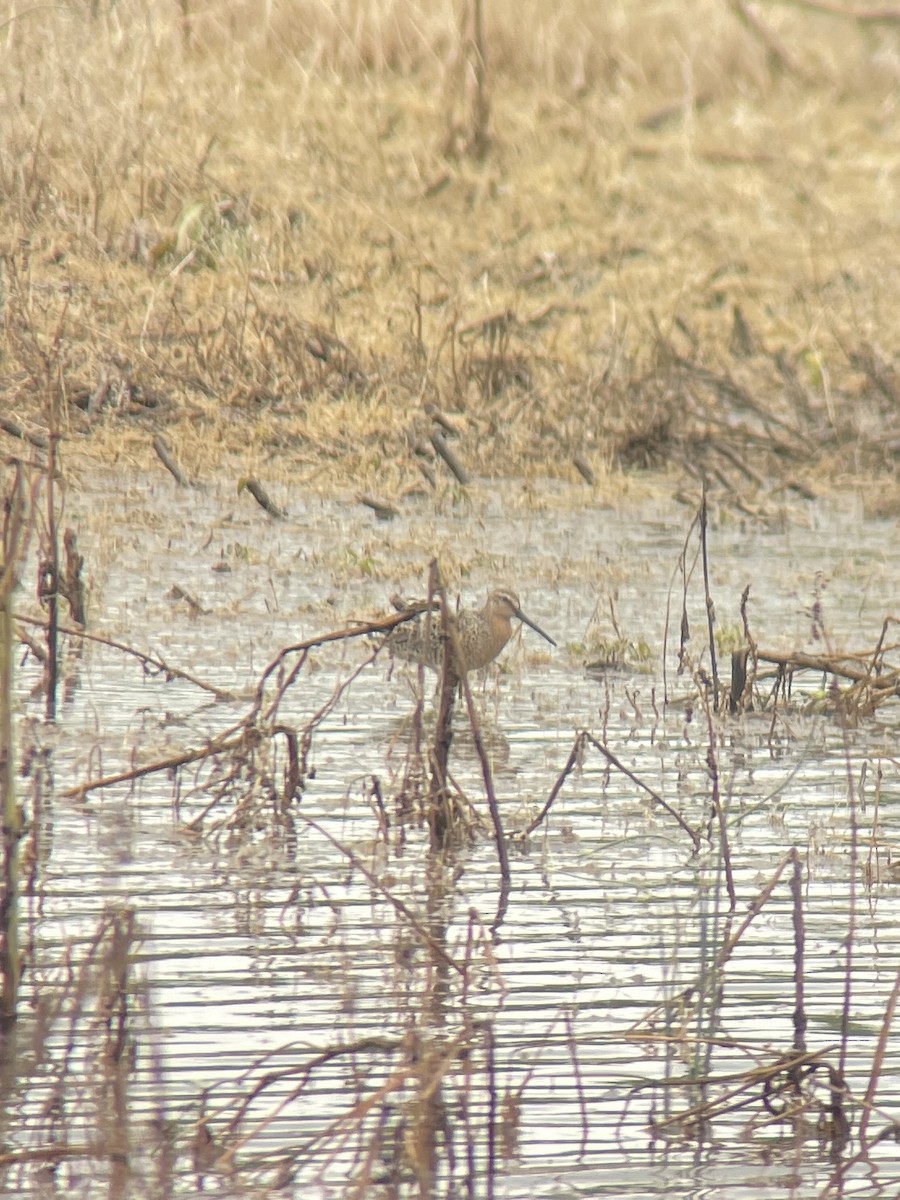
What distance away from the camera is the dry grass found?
43.1 ft

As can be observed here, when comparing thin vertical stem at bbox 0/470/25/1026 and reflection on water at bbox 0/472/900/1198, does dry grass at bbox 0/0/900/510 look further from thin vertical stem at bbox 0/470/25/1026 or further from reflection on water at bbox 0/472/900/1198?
thin vertical stem at bbox 0/470/25/1026

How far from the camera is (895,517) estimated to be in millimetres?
12516

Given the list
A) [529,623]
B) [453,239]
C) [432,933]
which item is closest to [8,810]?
[432,933]

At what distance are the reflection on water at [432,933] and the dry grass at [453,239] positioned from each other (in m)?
2.48

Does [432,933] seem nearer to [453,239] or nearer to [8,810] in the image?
[8,810]

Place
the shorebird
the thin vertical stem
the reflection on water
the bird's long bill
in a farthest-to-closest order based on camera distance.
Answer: the bird's long bill, the shorebird, the thin vertical stem, the reflection on water

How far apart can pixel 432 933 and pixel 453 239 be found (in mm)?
12055

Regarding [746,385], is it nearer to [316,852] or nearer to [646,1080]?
[316,852]

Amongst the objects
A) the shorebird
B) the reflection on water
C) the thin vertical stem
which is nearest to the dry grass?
the shorebird

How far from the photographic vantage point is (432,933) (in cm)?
563

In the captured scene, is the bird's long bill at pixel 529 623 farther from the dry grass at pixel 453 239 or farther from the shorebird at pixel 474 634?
the dry grass at pixel 453 239

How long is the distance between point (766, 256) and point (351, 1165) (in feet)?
47.4

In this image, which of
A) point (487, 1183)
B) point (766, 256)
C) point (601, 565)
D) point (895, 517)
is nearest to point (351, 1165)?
point (487, 1183)

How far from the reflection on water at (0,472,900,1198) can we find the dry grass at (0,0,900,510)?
248cm
